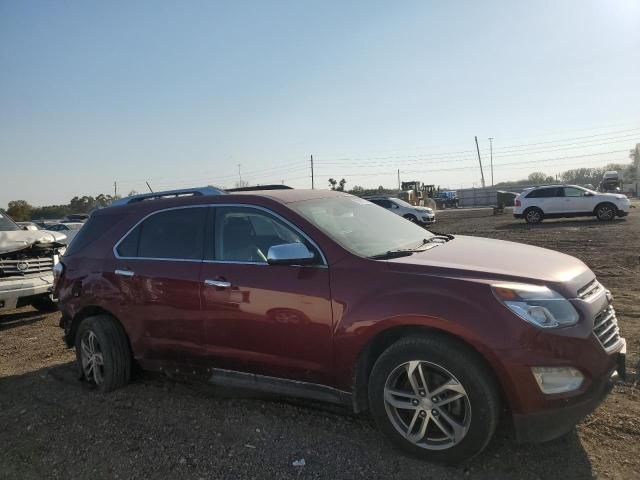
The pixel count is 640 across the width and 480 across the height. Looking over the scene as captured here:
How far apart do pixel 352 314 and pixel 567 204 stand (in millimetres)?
22508

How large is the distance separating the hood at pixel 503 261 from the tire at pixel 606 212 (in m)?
20.9

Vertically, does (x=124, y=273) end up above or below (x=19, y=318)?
above

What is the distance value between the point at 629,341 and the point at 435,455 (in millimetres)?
2993

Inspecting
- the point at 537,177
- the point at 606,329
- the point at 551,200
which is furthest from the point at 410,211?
the point at 537,177

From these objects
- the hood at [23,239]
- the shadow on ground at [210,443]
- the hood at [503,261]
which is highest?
the hood at [23,239]

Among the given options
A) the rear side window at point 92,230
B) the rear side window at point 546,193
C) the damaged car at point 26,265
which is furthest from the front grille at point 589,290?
the rear side window at point 546,193

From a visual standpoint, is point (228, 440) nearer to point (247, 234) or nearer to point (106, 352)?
point (247, 234)

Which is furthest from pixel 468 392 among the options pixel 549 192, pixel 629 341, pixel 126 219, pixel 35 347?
pixel 549 192

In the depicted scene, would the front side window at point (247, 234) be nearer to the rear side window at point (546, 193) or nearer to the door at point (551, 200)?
the door at point (551, 200)

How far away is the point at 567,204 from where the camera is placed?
23.1 meters

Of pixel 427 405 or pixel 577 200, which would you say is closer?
pixel 427 405

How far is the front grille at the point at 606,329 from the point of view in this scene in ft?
10.2

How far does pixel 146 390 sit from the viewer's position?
4.88 meters

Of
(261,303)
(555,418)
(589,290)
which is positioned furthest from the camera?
(261,303)
